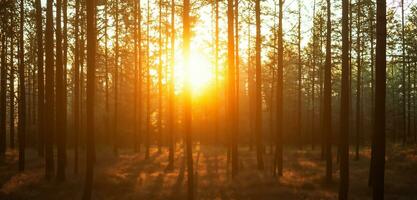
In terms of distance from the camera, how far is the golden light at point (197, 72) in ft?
103

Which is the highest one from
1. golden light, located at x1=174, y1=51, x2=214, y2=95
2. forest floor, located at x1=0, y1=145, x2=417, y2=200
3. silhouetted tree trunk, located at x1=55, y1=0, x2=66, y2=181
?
golden light, located at x1=174, y1=51, x2=214, y2=95

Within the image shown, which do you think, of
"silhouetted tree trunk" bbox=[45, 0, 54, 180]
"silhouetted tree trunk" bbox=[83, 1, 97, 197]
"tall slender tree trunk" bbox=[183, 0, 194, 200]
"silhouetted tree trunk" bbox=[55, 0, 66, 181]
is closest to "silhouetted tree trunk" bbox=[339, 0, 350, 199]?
"tall slender tree trunk" bbox=[183, 0, 194, 200]

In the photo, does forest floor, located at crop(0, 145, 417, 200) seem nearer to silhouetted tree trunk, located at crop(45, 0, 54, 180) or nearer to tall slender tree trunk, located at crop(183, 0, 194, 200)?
silhouetted tree trunk, located at crop(45, 0, 54, 180)

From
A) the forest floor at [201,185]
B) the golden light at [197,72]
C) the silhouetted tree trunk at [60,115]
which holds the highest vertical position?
the golden light at [197,72]

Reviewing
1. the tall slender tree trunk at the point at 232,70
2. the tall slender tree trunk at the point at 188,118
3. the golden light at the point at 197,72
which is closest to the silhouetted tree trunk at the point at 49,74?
the golden light at the point at 197,72

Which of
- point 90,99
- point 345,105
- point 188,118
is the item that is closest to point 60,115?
point 90,99

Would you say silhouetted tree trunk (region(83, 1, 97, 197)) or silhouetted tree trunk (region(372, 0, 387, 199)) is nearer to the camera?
silhouetted tree trunk (region(372, 0, 387, 199))

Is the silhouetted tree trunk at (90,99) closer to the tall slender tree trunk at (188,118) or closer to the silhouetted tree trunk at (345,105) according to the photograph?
the tall slender tree trunk at (188,118)

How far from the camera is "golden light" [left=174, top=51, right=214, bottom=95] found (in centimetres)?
3125

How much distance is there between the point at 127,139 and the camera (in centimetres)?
4362

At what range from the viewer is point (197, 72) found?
151ft

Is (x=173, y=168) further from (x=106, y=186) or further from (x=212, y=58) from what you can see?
(x=212, y=58)

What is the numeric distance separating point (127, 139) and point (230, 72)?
25105 millimetres

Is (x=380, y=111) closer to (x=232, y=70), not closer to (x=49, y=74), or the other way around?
(x=232, y=70)
